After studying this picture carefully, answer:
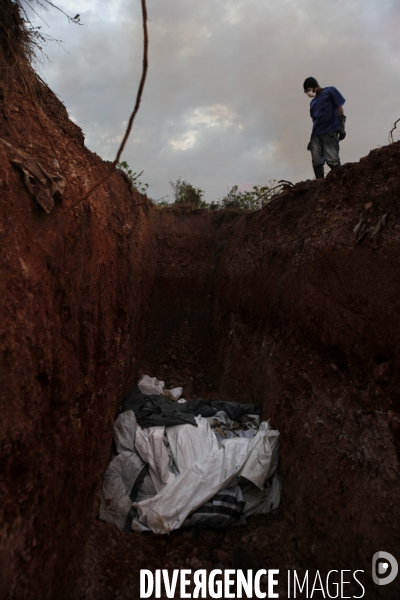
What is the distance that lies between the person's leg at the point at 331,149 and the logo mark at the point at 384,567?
4.34 metres

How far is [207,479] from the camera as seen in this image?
339 centimetres

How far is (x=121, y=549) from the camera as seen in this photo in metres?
3.07

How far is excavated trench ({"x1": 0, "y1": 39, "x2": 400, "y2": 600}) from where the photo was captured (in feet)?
7.47

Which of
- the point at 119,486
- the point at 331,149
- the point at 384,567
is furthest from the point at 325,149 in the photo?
the point at 119,486

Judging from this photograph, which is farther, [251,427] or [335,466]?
[251,427]

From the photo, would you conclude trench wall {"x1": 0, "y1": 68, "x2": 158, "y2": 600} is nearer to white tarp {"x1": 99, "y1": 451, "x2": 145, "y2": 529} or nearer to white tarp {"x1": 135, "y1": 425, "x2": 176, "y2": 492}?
white tarp {"x1": 99, "y1": 451, "x2": 145, "y2": 529}

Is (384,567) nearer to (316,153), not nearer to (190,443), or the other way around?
(190,443)

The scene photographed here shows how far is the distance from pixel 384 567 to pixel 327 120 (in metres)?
4.90

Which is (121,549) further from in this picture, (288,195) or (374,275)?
(288,195)

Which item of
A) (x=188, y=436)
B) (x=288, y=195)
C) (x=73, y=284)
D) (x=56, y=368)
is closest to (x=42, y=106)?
(x=73, y=284)

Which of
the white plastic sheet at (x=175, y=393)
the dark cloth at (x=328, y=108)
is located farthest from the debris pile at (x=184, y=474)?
the dark cloth at (x=328, y=108)

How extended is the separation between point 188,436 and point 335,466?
1448 mm

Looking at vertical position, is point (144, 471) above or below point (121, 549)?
above

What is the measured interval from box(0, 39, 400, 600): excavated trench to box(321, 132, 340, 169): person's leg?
1.66ft
